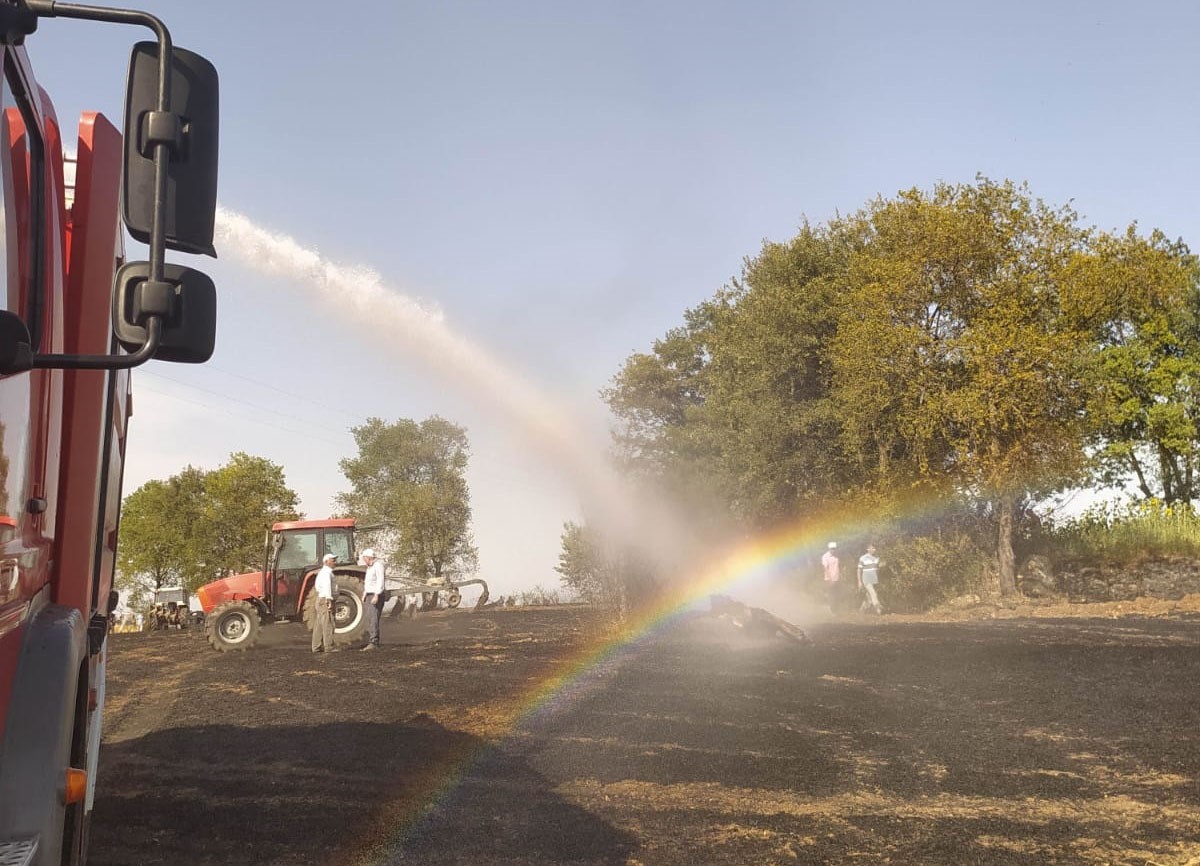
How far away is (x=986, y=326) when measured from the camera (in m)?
29.7

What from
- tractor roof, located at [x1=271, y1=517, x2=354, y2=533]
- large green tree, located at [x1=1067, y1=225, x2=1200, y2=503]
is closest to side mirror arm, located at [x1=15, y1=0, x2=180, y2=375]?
tractor roof, located at [x1=271, y1=517, x2=354, y2=533]

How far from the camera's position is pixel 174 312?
275 cm

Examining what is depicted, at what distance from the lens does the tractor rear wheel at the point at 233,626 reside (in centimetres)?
2139

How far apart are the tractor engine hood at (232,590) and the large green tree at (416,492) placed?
45.8 metres

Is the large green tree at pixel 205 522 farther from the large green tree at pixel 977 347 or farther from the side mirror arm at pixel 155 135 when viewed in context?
the side mirror arm at pixel 155 135

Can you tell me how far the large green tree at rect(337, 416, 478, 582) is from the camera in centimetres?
7112

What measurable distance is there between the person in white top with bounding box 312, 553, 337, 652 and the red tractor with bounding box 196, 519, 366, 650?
2.30ft

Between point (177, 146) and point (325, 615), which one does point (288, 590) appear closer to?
point (325, 615)

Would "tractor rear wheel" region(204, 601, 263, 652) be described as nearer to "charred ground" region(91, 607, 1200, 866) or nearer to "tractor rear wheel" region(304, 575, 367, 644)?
"tractor rear wheel" region(304, 575, 367, 644)

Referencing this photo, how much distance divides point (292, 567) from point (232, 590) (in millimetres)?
1481

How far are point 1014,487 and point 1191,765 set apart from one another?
2352 cm

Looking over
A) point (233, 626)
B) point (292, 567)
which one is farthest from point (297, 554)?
point (233, 626)

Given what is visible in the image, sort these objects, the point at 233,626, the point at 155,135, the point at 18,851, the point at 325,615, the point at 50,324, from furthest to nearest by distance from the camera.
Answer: the point at 233,626, the point at 325,615, the point at 50,324, the point at 155,135, the point at 18,851

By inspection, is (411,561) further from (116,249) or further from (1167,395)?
(116,249)
